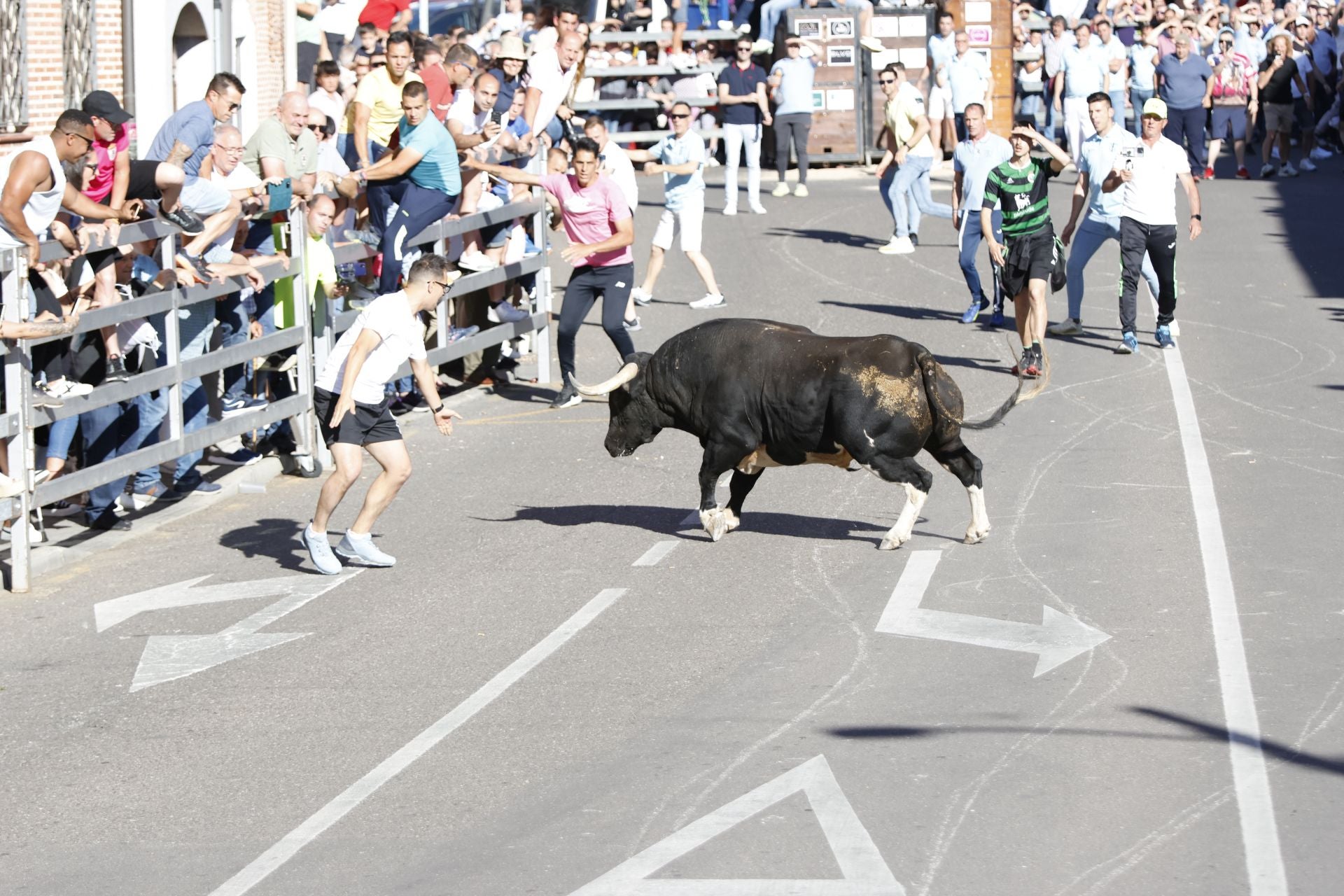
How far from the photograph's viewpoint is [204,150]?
14.3 m

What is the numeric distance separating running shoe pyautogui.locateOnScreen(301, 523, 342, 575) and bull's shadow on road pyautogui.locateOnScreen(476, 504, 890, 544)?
143 cm

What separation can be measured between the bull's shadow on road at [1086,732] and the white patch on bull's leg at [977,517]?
301 centimetres

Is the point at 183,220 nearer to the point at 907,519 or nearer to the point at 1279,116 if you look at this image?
the point at 907,519

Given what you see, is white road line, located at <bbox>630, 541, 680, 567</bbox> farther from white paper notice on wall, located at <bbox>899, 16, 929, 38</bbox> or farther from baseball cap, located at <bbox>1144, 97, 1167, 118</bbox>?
white paper notice on wall, located at <bbox>899, 16, 929, 38</bbox>

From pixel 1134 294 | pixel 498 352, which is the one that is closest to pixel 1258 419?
pixel 1134 294

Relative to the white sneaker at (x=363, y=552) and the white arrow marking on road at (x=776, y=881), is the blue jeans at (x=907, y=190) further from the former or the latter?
the white arrow marking on road at (x=776, y=881)

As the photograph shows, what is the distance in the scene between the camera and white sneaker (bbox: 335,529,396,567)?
1081cm

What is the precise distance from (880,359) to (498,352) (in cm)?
669

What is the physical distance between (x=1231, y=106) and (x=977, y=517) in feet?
63.5

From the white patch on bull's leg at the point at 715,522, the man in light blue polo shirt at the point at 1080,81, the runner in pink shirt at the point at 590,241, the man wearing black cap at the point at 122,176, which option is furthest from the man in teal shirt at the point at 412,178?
the man in light blue polo shirt at the point at 1080,81

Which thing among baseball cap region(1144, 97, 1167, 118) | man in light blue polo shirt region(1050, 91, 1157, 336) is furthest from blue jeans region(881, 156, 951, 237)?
baseball cap region(1144, 97, 1167, 118)

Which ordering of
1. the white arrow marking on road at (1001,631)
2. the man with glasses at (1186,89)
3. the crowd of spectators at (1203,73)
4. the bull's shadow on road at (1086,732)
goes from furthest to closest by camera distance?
the crowd of spectators at (1203,73)
the man with glasses at (1186,89)
the white arrow marking on road at (1001,631)
the bull's shadow on road at (1086,732)

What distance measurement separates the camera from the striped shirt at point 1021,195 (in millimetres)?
15867

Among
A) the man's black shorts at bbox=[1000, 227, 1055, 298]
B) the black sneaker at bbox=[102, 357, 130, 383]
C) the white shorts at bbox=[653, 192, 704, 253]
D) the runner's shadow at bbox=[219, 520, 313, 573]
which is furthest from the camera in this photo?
the white shorts at bbox=[653, 192, 704, 253]
